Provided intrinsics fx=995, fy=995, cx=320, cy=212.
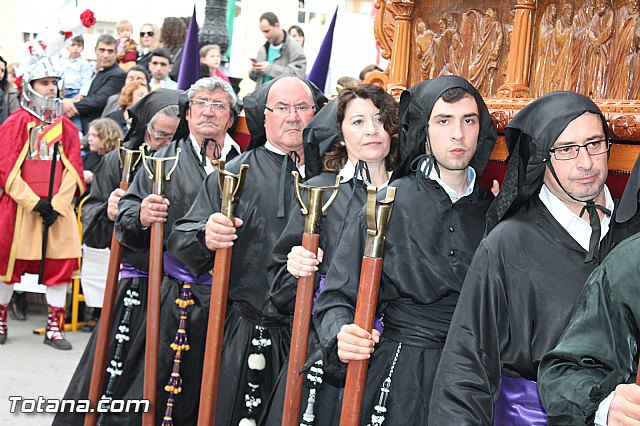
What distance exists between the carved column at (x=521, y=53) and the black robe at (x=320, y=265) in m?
0.75

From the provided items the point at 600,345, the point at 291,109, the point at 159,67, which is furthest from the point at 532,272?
Answer: the point at 159,67

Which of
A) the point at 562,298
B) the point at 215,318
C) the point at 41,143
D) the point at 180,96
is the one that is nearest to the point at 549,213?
the point at 562,298

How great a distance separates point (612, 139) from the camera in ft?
11.4

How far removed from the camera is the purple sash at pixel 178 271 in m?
5.58

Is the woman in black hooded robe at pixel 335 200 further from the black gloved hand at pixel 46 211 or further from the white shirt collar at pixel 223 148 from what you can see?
the black gloved hand at pixel 46 211

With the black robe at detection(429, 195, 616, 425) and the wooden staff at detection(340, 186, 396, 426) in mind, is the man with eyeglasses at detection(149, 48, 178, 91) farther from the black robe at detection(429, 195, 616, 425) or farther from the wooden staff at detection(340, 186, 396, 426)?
the black robe at detection(429, 195, 616, 425)

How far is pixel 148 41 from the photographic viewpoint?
36.5 ft

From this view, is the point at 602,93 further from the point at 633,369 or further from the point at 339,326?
the point at 633,369

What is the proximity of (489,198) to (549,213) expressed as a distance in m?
0.64

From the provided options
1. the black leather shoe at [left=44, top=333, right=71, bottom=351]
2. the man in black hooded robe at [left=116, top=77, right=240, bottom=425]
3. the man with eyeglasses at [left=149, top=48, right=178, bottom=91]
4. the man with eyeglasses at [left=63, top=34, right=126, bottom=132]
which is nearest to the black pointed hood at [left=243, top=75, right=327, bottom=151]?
the man in black hooded robe at [left=116, top=77, right=240, bottom=425]

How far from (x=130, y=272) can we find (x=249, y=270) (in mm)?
1325

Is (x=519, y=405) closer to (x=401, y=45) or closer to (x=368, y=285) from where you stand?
(x=368, y=285)

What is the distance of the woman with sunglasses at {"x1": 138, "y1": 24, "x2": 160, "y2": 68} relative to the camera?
425 inches

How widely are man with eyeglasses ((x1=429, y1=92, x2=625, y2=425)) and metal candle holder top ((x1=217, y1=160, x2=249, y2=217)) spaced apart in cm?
161
